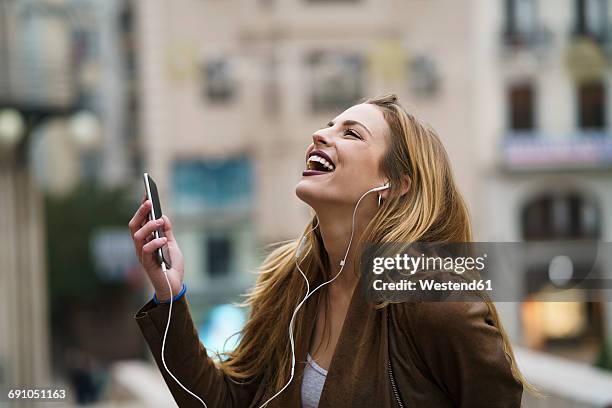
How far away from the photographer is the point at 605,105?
25.6m

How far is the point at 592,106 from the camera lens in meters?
25.7

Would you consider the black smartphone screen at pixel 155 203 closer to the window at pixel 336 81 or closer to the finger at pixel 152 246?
the finger at pixel 152 246

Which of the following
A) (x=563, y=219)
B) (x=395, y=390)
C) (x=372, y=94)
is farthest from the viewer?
(x=563, y=219)

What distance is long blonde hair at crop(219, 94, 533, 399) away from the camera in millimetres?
2270

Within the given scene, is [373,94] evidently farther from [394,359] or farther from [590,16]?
[394,359]

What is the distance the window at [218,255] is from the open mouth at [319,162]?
932 inches

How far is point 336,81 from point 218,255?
18.1 feet

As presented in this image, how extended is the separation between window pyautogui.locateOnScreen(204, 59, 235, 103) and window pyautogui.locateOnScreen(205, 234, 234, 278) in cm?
370

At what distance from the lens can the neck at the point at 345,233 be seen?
2.38 meters

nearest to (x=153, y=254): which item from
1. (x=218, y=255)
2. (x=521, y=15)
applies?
(x=218, y=255)

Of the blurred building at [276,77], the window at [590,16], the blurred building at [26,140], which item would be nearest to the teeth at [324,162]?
the blurred building at [26,140]

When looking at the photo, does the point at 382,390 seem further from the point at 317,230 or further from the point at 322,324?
the point at 317,230

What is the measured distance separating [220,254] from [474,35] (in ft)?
28.0

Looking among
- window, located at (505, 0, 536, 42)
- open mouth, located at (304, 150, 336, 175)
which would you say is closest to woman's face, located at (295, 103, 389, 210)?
open mouth, located at (304, 150, 336, 175)
